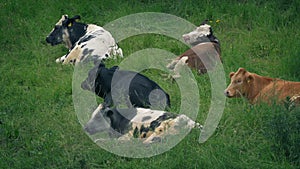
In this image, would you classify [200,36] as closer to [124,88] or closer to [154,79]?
[154,79]

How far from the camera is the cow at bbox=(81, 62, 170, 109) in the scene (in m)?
7.74

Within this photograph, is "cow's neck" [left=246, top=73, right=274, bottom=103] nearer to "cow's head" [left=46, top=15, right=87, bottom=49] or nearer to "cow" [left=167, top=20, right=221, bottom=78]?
"cow" [left=167, top=20, right=221, bottom=78]

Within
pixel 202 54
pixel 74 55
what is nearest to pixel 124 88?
pixel 202 54

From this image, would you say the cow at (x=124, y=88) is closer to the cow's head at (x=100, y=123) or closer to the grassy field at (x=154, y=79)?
the grassy field at (x=154, y=79)

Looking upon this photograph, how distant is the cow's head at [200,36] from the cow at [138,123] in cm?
343

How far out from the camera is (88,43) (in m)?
10.6

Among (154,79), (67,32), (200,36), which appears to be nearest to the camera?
(154,79)

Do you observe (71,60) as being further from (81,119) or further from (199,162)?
(199,162)

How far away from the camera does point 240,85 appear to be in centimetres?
756

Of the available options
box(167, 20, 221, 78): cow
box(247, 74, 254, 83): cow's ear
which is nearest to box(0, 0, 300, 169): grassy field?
box(167, 20, 221, 78): cow

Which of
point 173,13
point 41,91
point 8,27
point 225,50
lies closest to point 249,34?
point 225,50

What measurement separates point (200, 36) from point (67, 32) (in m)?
2.66

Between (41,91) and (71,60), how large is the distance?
5.53 ft

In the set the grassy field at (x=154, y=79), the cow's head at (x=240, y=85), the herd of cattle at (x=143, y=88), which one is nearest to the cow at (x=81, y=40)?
the herd of cattle at (x=143, y=88)
